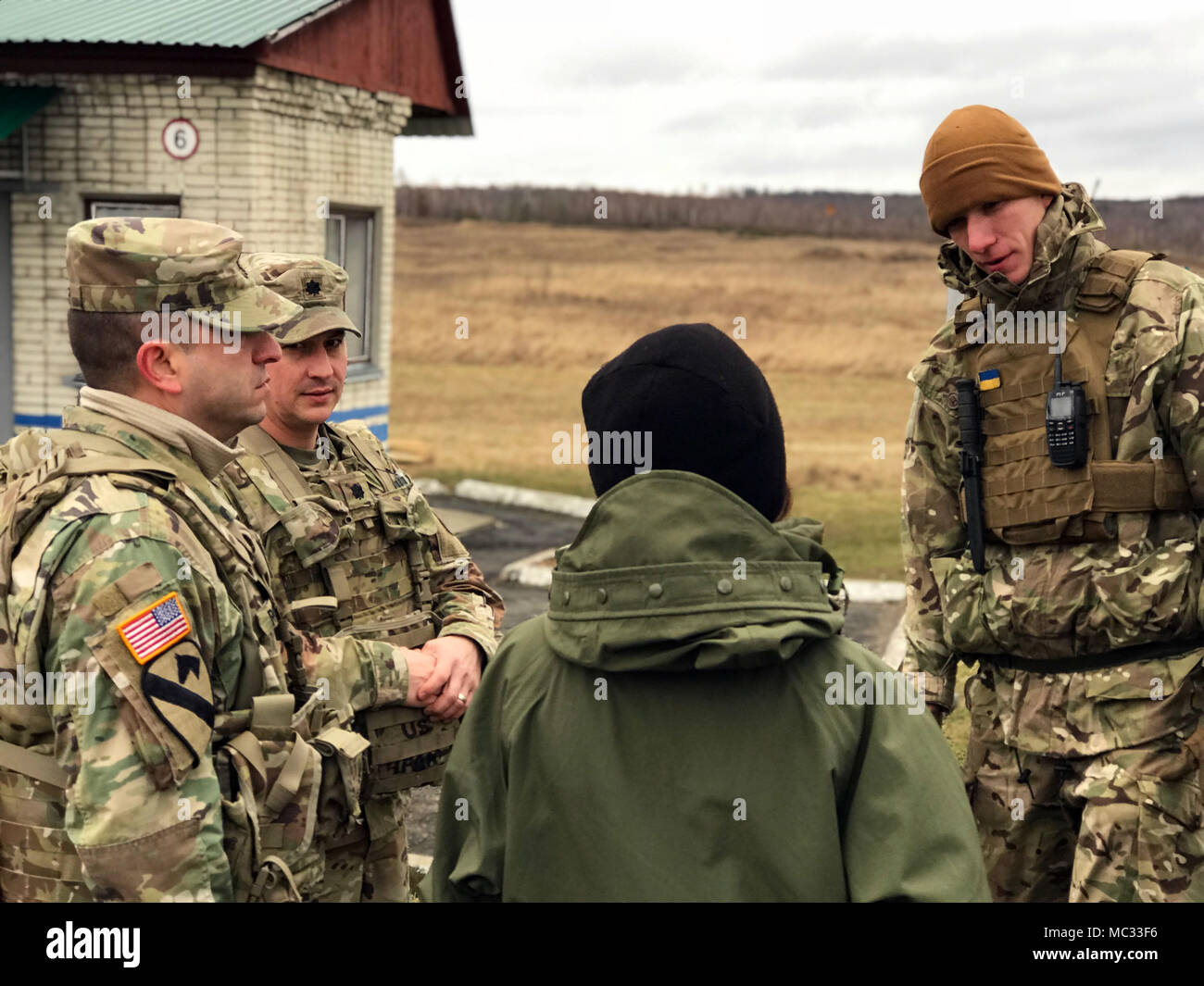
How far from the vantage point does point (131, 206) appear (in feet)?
36.3

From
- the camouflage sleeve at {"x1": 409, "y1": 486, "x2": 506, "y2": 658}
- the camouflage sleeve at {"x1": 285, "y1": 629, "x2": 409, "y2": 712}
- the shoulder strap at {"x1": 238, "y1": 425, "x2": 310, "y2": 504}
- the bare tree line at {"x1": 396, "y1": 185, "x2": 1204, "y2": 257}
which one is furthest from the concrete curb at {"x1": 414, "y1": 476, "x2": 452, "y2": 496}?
the bare tree line at {"x1": 396, "y1": 185, "x2": 1204, "y2": 257}

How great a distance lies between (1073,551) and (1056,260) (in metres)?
0.72

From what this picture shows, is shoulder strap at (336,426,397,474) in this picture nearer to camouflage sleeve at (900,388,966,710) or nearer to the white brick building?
camouflage sleeve at (900,388,966,710)

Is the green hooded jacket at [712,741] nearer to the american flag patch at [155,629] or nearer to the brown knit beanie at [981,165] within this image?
the american flag patch at [155,629]

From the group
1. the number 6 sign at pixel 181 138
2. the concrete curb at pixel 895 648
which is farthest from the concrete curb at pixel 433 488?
the concrete curb at pixel 895 648

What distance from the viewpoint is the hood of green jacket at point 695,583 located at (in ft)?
5.51

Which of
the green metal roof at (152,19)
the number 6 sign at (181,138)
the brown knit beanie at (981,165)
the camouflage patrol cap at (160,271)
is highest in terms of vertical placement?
the green metal roof at (152,19)

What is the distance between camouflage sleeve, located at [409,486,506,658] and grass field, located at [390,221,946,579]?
8.11 m

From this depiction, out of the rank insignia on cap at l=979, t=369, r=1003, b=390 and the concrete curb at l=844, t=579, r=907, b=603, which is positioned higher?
the rank insignia on cap at l=979, t=369, r=1003, b=390

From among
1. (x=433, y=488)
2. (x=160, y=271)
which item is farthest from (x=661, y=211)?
(x=160, y=271)

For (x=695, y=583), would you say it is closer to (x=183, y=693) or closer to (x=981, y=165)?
(x=183, y=693)

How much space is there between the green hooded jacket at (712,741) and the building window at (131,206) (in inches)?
397

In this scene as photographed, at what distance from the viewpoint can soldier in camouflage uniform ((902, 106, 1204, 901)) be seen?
10.3 feet
